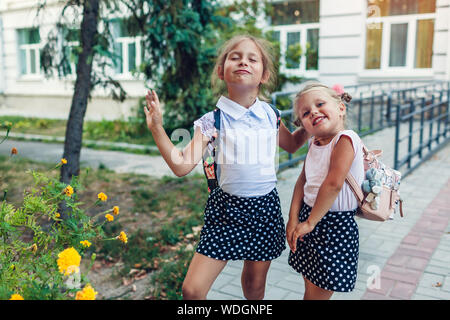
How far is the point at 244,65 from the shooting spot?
2.16 metres

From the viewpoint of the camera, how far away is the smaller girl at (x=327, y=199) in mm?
2016

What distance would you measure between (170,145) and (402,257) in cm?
291

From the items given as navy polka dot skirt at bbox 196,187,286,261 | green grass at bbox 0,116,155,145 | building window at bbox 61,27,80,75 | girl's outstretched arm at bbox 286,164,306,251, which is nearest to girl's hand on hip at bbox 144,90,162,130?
navy polka dot skirt at bbox 196,187,286,261

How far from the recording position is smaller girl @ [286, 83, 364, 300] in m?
2.02

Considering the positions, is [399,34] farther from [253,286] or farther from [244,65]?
[253,286]

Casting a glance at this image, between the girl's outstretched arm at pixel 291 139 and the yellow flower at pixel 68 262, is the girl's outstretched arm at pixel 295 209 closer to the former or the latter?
the girl's outstretched arm at pixel 291 139

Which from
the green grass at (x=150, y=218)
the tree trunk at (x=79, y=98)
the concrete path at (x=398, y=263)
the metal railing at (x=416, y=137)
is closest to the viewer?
the concrete path at (x=398, y=263)

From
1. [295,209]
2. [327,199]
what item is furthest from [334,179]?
[295,209]

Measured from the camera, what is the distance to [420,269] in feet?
12.4

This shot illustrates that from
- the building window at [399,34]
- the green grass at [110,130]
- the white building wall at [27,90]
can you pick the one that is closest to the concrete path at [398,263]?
the green grass at [110,130]

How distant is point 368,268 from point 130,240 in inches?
91.1

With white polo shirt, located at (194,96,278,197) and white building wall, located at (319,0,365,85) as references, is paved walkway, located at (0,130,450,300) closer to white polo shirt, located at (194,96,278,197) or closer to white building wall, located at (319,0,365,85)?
white polo shirt, located at (194,96,278,197)
